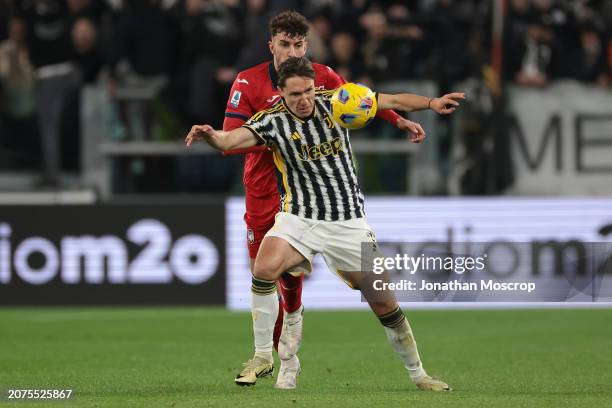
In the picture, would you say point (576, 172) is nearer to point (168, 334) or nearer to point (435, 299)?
point (168, 334)

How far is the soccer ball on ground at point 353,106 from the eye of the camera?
834cm

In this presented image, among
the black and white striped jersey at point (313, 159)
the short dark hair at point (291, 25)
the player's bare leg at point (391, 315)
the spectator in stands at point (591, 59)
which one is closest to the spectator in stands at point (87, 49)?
the spectator in stands at point (591, 59)

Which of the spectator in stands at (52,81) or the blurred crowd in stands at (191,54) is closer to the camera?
the blurred crowd in stands at (191,54)

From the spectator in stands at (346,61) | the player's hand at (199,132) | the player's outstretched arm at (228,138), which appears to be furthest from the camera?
the spectator in stands at (346,61)

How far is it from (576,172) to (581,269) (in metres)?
6.32

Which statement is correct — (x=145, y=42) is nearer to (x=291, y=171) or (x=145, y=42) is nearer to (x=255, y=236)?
(x=255, y=236)

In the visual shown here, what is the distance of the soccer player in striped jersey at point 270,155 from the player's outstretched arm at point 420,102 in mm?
222

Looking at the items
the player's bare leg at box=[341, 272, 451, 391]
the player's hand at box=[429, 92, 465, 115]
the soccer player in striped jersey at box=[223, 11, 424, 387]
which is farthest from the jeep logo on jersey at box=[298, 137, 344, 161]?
the player's bare leg at box=[341, 272, 451, 391]

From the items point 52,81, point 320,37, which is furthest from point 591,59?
point 52,81

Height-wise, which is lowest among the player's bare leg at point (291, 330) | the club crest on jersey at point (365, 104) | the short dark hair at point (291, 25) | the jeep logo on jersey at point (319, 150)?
the player's bare leg at point (291, 330)

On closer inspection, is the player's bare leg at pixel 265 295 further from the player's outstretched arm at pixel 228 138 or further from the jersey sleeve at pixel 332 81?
the jersey sleeve at pixel 332 81

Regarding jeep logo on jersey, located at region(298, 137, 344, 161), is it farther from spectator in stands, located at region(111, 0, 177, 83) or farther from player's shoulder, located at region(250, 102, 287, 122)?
spectator in stands, located at region(111, 0, 177, 83)

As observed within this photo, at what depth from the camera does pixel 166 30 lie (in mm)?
16547

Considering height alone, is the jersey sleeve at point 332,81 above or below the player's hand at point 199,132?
above
